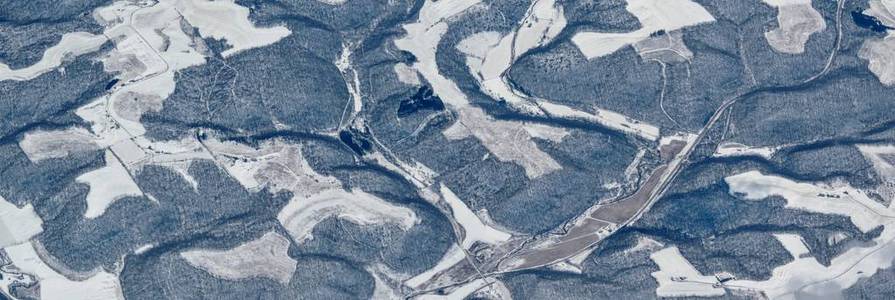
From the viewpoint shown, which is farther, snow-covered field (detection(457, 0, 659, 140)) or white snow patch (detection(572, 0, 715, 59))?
white snow patch (detection(572, 0, 715, 59))

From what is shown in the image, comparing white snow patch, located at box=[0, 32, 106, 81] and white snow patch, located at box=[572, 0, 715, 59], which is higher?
white snow patch, located at box=[572, 0, 715, 59]

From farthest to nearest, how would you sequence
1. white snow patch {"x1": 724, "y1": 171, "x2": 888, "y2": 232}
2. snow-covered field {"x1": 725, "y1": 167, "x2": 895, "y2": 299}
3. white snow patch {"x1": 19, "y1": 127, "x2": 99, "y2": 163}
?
white snow patch {"x1": 724, "y1": 171, "x2": 888, "y2": 232}
white snow patch {"x1": 19, "y1": 127, "x2": 99, "y2": 163}
snow-covered field {"x1": 725, "y1": 167, "x2": 895, "y2": 299}

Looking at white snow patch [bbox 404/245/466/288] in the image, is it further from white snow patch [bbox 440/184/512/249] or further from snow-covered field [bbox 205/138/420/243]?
snow-covered field [bbox 205/138/420/243]

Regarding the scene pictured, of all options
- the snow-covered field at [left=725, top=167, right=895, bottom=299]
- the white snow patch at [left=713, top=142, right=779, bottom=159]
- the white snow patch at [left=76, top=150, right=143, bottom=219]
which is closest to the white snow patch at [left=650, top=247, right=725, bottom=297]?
the snow-covered field at [left=725, top=167, right=895, bottom=299]

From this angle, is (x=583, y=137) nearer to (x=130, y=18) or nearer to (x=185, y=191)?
(x=185, y=191)

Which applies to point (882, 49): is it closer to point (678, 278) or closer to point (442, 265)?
point (678, 278)

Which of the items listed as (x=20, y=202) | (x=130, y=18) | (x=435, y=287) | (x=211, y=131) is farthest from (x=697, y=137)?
(x=20, y=202)

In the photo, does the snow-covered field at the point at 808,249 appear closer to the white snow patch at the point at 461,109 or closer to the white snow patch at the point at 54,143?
the white snow patch at the point at 461,109
